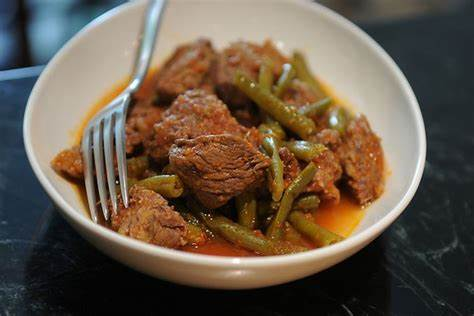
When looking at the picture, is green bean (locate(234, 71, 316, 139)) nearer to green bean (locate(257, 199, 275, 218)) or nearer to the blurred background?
green bean (locate(257, 199, 275, 218))

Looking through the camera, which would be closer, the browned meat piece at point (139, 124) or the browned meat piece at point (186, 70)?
the browned meat piece at point (139, 124)

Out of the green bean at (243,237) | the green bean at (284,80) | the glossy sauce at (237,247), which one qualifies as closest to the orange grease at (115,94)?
the glossy sauce at (237,247)

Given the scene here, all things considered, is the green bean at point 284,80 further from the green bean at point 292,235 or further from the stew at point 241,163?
the green bean at point 292,235

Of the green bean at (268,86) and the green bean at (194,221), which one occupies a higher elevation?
the green bean at (268,86)

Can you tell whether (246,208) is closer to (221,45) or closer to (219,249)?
(219,249)

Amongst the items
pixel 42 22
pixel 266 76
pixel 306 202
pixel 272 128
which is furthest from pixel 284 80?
pixel 42 22

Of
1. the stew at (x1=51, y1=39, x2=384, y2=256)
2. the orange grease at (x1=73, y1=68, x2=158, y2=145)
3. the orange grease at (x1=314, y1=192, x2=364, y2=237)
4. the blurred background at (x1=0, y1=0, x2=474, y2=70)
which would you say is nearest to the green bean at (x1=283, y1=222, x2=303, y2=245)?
the stew at (x1=51, y1=39, x2=384, y2=256)
